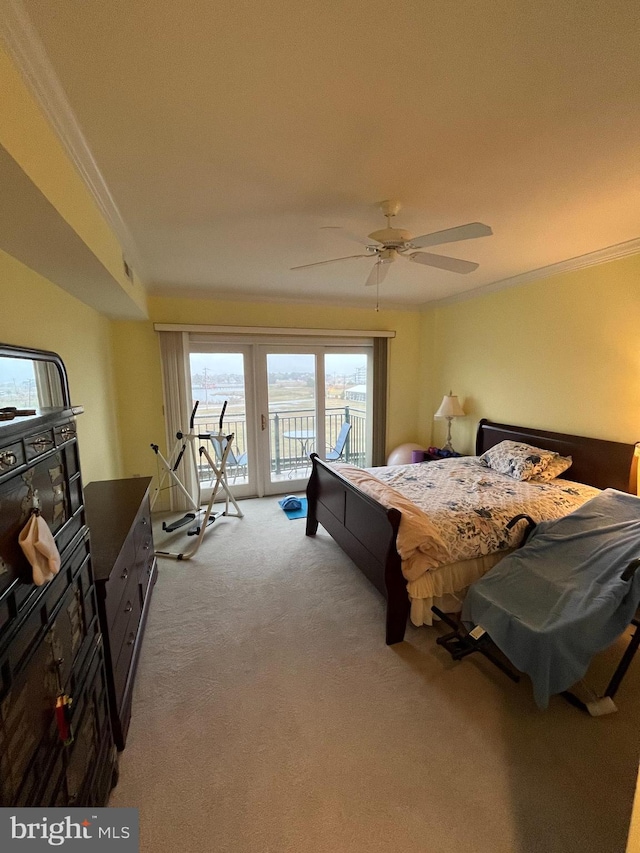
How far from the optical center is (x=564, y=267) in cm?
314

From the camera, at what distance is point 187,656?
2059mm

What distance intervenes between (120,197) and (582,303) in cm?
358

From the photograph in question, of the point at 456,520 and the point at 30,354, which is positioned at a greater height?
the point at 30,354

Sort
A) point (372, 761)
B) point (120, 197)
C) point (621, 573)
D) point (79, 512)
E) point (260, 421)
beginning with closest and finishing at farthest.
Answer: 1. point (79, 512)
2. point (372, 761)
3. point (621, 573)
4. point (120, 197)
5. point (260, 421)

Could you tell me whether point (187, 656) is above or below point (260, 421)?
below

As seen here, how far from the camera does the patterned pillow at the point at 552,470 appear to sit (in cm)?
315

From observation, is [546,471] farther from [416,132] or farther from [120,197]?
[120,197]

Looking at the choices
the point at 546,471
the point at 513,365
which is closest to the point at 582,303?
the point at 513,365

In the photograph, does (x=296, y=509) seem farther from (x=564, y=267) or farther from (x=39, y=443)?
(x=564, y=267)

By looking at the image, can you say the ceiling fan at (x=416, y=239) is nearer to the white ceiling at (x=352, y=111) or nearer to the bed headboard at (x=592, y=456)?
the white ceiling at (x=352, y=111)

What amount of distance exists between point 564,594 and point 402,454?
3.02m

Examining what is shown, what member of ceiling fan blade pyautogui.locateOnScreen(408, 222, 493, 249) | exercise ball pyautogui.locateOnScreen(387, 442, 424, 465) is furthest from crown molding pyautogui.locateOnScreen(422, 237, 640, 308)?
exercise ball pyautogui.locateOnScreen(387, 442, 424, 465)

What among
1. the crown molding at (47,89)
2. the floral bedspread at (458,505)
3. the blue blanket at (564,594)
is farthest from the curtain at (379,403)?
the crown molding at (47,89)

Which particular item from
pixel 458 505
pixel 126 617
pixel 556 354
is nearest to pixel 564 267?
pixel 556 354
